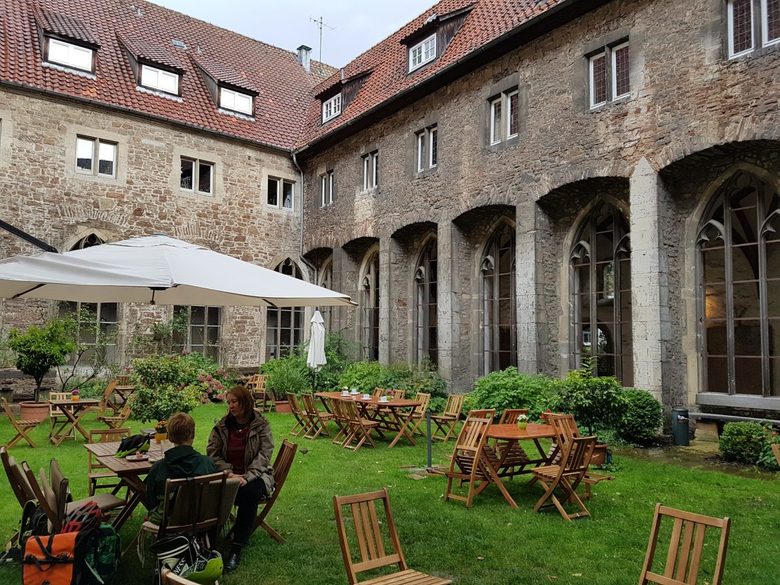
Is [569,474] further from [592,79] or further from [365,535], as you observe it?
[592,79]

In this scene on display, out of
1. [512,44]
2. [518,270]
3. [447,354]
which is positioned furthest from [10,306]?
[512,44]

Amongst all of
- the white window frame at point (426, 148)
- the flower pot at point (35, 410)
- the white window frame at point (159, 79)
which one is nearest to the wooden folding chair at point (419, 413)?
the flower pot at point (35, 410)

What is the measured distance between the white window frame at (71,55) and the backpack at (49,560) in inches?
656

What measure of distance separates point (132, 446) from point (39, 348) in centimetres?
947

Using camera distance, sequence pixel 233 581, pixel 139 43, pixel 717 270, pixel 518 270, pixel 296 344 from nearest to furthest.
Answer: pixel 233 581, pixel 717 270, pixel 518 270, pixel 139 43, pixel 296 344

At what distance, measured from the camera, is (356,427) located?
1027 cm

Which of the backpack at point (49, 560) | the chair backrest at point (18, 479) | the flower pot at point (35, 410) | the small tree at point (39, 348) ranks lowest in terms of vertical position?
the flower pot at point (35, 410)

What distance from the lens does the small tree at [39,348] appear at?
13.5 metres

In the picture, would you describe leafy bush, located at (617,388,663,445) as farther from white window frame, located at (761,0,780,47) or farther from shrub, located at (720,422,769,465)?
white window frame, located at (761,0,780,47)

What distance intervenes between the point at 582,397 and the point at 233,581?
290 inches

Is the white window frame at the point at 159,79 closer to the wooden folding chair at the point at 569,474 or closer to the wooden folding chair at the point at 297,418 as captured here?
the wooden folding chair at the point at 297,418

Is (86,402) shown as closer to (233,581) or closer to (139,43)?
(233,581)

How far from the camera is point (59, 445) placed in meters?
9.93

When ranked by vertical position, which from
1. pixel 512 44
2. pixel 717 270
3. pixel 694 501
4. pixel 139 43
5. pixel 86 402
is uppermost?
pixel 139 43
